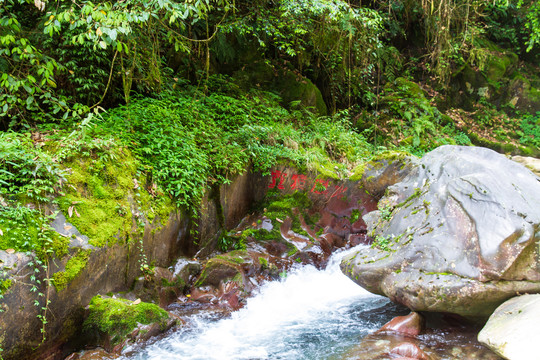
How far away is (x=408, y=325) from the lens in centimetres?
431

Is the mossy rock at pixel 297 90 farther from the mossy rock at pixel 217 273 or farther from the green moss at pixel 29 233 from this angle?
the green moss at pixel 29 233

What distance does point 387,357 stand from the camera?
12.5ft

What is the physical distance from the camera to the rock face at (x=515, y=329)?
3139mm

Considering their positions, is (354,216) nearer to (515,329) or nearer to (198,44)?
(515,329)

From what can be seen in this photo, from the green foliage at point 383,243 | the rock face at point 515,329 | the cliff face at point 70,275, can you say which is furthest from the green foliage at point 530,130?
the cliff face at point 70,275

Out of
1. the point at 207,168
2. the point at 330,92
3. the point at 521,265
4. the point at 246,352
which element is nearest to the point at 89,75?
the point at 207,168

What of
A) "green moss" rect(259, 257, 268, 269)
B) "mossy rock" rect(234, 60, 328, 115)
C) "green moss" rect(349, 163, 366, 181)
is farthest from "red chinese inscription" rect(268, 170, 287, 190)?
"mossy rock" rect(234, 60, 328, 115)

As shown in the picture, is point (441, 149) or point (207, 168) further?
point (207, 168)

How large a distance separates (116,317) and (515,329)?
→ 3.93 meters

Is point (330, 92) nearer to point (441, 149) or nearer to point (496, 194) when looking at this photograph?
point (441, 149)

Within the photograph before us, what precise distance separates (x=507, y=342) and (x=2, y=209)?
192 inches

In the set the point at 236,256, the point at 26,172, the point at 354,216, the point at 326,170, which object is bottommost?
the point at 354,216

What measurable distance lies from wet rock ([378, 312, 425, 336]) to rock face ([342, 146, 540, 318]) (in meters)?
0.16

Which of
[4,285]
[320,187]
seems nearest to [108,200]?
[4,285]
